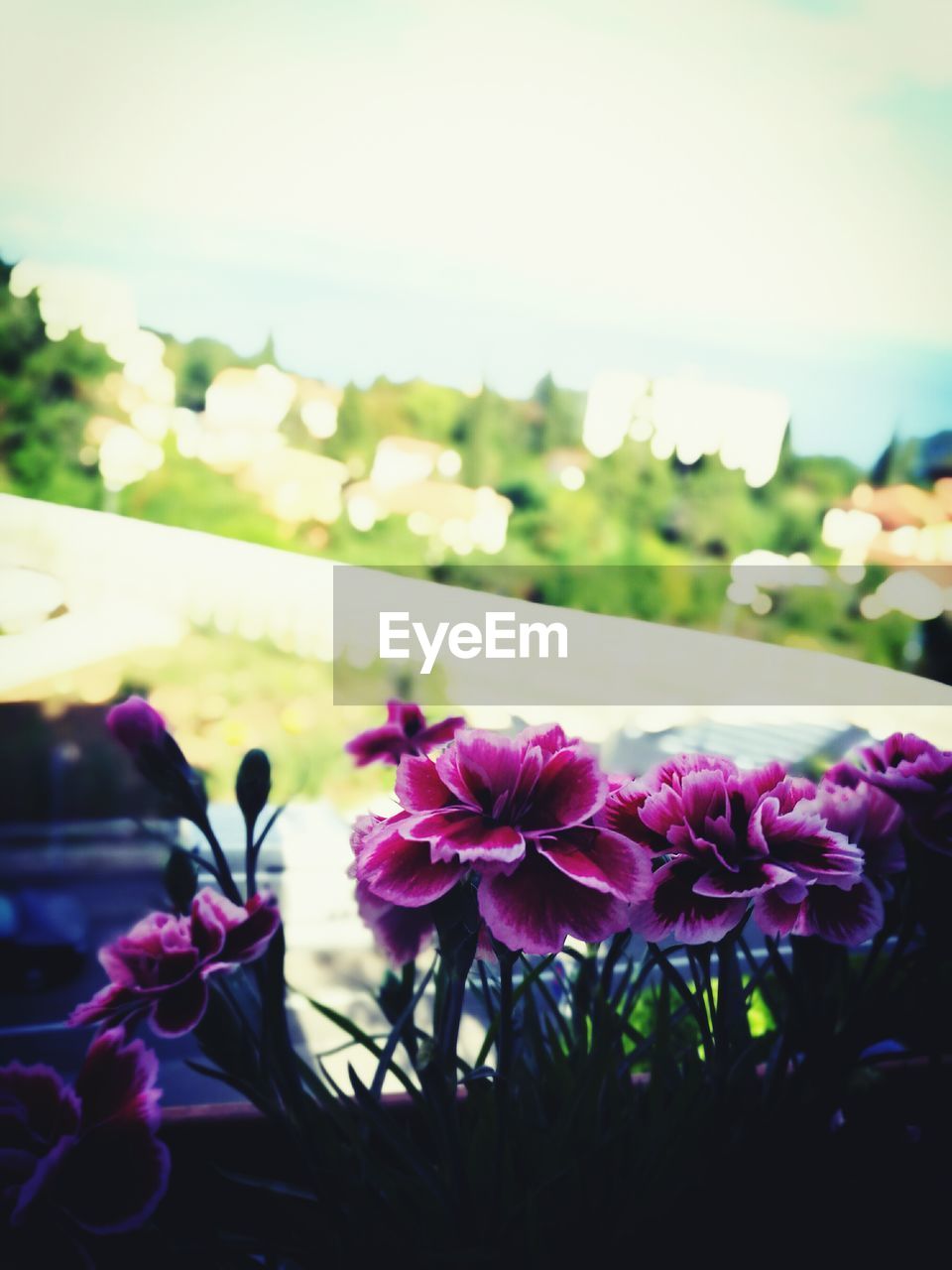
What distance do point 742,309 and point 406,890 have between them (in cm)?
722

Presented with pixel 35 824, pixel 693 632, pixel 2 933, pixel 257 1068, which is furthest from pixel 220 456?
pixel 257 1068

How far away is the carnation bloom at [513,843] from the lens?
240 millimetres

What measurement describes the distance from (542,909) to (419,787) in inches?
2.1

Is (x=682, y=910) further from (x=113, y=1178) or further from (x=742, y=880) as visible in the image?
(x=113, y=1178)

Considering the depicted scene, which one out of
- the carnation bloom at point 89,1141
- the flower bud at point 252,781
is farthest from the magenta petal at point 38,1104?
the flower bud at point 252,781

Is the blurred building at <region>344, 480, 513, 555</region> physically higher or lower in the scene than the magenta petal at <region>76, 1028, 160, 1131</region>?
lower

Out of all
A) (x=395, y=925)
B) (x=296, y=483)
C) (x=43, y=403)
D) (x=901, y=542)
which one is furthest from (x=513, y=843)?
(x=901, y=542)

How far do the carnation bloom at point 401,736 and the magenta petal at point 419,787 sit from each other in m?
0.13

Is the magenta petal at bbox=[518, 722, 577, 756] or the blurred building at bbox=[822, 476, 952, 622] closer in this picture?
the magenta petal at bbox=[518, 722, 577, 756]

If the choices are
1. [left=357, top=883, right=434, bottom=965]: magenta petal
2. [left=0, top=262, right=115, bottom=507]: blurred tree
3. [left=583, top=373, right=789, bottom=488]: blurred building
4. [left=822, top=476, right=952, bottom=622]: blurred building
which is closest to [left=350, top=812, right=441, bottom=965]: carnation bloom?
[left=357, top=883, right=434, bottom=965]: magenta petal

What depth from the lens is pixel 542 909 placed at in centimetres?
24

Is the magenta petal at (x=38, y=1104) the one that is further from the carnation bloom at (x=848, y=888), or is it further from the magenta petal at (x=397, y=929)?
the carnation bloom at (x=848, y=888)

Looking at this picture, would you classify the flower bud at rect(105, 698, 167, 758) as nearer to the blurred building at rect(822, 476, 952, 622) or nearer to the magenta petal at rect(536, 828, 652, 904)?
the magenta petal at rect(536, 828, 652, 904)

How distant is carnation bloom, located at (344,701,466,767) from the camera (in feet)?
1.37
